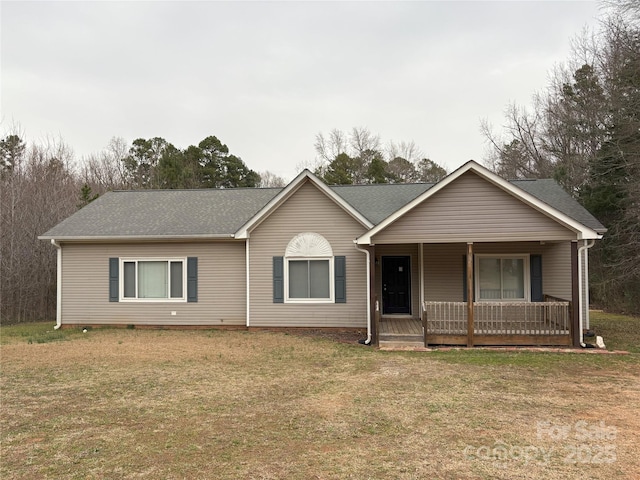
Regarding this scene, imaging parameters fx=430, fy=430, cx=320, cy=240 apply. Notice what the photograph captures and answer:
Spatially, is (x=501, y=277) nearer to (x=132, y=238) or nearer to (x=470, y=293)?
(x=470, y=293)

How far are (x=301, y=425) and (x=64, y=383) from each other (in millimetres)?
4763

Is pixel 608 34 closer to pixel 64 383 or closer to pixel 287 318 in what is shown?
pixel 287 318

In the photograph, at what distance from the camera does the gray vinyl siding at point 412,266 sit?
13.2 metres

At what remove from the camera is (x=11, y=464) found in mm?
4434

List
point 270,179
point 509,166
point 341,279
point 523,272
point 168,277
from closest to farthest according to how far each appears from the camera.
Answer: point 523,272, point 341,279, point 168,277, point 509,166, point 270,179

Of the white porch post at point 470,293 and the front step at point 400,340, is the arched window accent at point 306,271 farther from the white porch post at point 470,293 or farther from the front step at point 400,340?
the white porch post at point 470,293

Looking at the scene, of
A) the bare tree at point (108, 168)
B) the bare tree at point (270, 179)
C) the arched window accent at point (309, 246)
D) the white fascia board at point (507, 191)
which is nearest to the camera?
the white fascia board at point (507, 191)

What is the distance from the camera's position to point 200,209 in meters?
15.1

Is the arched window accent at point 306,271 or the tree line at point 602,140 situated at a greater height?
the tree line at point 602,140

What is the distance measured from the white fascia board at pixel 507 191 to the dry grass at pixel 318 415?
2.85 meters

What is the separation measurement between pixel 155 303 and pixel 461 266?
9.58 metres

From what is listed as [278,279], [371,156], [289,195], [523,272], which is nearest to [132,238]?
[278,279]

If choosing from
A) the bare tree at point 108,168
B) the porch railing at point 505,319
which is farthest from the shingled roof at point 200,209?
the bare tree at point 108,168

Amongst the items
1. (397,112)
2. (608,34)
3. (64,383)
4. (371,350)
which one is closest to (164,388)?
(64,383)
